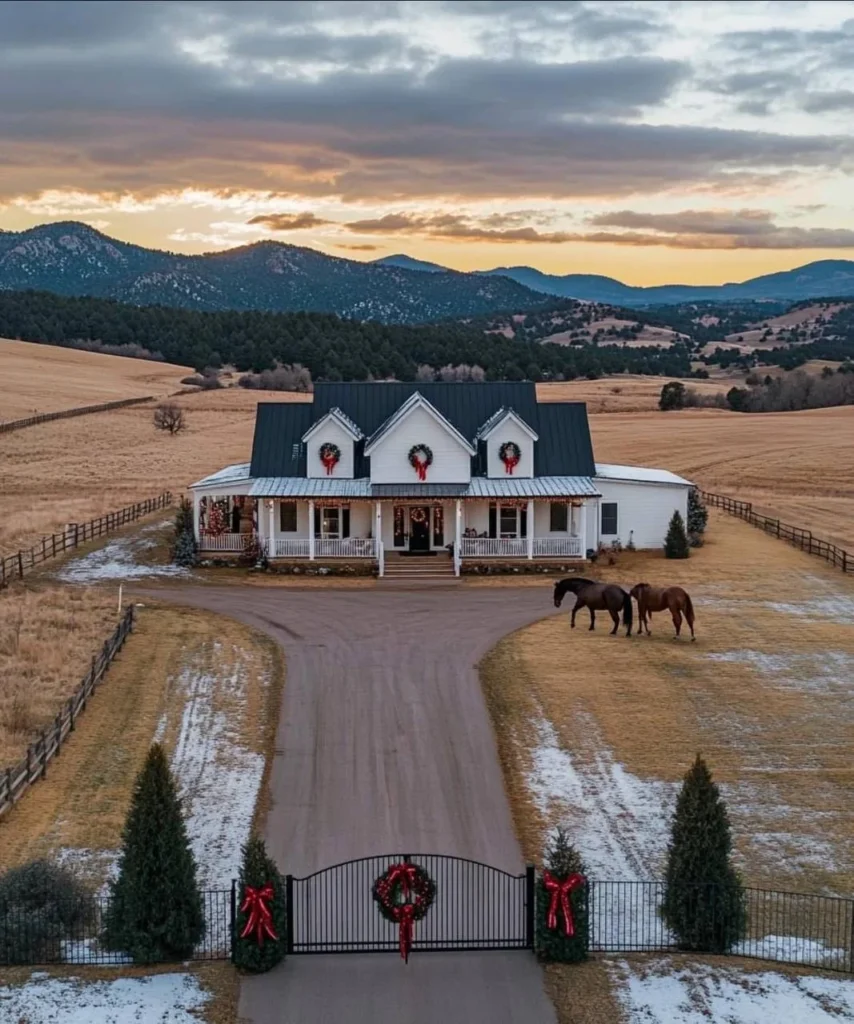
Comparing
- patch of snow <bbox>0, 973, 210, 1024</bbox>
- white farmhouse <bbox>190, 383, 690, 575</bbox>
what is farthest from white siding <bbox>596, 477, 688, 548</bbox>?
patch of snow <bbox>0, 973, 210, 1024</bbox>

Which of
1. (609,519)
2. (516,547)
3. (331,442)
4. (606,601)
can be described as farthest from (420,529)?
(606,601)

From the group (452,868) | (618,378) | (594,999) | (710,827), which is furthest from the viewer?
(618,378)

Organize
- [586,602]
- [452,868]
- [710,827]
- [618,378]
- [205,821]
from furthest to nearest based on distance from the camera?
1. [618,378]
2. [586,602]
3. [205,821]
4. [452,868]
5. [710,827]

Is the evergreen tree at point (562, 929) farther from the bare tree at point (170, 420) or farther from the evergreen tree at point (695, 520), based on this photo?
the bare tree at point (170, 420)

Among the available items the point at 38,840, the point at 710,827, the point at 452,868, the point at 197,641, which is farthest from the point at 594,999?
the point at 197,641

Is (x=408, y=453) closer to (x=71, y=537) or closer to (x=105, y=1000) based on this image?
(x=71, y=537)

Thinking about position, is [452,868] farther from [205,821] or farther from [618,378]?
[618,378]

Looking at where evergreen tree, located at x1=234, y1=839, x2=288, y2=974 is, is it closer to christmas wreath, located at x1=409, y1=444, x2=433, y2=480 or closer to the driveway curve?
the driveway curve
